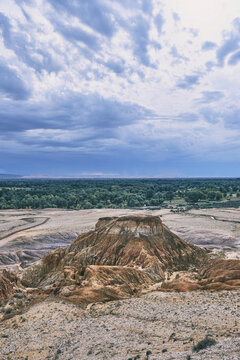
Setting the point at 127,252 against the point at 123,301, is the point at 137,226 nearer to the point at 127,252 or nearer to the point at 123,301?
the point at 127,252

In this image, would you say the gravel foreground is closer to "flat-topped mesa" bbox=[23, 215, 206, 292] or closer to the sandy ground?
"flat-topped mesa" bbox=[23, 215, 206, 292]

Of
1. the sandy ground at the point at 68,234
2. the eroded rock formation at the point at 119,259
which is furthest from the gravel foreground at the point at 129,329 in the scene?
the sandy ground at the point at 68,234

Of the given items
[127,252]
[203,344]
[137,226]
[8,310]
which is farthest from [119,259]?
[203,344]

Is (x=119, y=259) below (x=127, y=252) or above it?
below

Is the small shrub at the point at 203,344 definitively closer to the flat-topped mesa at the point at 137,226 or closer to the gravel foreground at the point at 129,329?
the gravel foreground at the point at 129,329

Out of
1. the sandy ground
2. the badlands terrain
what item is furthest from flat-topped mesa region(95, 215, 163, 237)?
the sandy ground

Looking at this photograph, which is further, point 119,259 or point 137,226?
point 137,226
